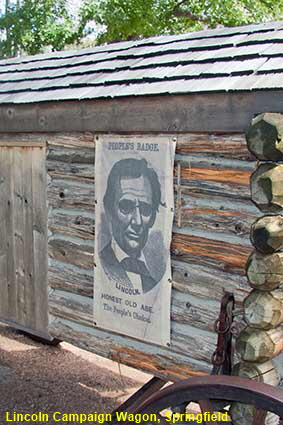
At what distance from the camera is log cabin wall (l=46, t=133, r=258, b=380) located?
121 inches

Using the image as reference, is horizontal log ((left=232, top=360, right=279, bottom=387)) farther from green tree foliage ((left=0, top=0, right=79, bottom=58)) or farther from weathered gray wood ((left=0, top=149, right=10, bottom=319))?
green tree foliage ((left=0, top=0, right=79, bottom=58))

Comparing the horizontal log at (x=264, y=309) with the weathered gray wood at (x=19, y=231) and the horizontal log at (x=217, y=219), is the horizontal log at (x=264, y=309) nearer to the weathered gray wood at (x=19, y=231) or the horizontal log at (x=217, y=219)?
the horizontal log at (x=217, y=219)

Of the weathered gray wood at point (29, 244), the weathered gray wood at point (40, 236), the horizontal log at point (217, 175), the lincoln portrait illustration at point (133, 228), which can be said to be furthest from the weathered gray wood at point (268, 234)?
the weathered gray wood at point (29, 244)

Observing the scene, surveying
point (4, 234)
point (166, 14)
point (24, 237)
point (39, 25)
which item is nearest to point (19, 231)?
point (24, 237)

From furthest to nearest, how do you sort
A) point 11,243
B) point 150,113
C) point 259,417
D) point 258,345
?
point 11,243
point 150,113
point 258,345
point 259,417

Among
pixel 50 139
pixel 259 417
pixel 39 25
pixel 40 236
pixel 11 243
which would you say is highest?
pixel 39 25

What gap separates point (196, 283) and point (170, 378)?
27.2 inches

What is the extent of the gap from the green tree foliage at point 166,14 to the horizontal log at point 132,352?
12.2 metres

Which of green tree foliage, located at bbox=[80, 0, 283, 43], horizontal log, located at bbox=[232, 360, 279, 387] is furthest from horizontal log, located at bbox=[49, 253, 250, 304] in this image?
green tree foliage, located at bbox=[80, 0, 283, 43]

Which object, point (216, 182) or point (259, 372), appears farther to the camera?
point (216, 182)

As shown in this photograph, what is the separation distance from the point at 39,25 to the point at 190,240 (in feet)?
42.0

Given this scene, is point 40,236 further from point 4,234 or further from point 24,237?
point 4,234

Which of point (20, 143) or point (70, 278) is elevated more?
point (20, 143)

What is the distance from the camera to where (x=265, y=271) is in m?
2.69
